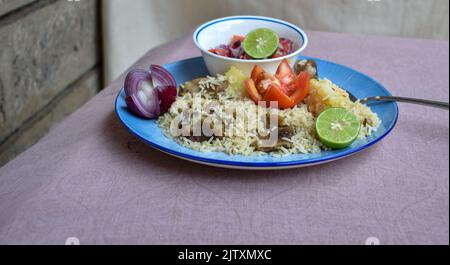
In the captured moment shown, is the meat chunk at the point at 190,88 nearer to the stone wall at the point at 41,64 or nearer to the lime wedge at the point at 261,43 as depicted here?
the lime wedge at the point at 261,43

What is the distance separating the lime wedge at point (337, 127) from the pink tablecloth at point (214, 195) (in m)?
0.04

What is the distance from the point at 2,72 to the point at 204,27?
38 cm

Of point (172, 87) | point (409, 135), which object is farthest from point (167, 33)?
point (409, 135)

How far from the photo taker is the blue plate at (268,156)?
600 mm

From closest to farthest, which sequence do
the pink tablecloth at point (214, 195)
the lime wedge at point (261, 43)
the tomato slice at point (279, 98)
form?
the pink tablecloth at point (214, 195) → the tomato slice at point (279, 98) → the lime wedge at point (261, 43)

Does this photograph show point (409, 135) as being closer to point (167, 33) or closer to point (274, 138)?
point (274, 138)

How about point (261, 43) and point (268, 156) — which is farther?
point (261, 43)

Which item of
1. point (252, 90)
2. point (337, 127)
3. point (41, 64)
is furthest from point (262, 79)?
point (41, 64)

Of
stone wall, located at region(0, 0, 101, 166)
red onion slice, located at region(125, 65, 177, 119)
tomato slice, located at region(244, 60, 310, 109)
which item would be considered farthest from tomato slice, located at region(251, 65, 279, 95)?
stone wall, located at region(0, 0, 101, 166)

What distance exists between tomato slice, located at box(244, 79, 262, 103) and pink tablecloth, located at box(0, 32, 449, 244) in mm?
113

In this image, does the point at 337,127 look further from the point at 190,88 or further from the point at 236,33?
the point at 236,33

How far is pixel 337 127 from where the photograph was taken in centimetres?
63

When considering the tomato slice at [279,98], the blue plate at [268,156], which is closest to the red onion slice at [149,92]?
the blue plate at [268,156]

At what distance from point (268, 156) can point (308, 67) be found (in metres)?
0.23
